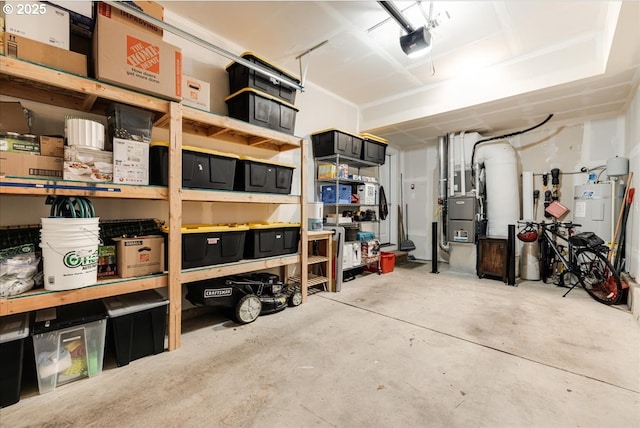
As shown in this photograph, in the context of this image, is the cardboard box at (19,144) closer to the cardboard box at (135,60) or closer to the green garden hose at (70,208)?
the green garden hose at (70,208)

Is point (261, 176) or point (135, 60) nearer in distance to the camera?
point (135, 60)

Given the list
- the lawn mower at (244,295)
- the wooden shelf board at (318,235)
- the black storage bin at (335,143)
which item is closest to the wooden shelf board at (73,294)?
the lawn mower at (244,295)

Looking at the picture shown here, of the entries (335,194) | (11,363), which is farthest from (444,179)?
(11,363)

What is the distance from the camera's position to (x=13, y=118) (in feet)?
Result: 5.80

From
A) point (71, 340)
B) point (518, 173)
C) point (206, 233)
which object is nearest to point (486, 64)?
point (518, 173)

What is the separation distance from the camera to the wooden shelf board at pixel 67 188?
1542 millimetres

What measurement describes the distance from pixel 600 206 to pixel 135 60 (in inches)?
230

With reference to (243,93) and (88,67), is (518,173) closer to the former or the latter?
(243,93)

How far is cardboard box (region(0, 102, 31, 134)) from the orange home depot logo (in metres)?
0.76

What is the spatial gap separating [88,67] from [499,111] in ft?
16.3

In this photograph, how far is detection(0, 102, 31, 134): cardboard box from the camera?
1.73 meters

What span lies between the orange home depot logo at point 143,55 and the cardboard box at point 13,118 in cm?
76

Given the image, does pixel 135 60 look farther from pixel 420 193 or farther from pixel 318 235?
pixel 420 193

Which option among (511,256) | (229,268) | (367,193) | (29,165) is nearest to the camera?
(29,165)
